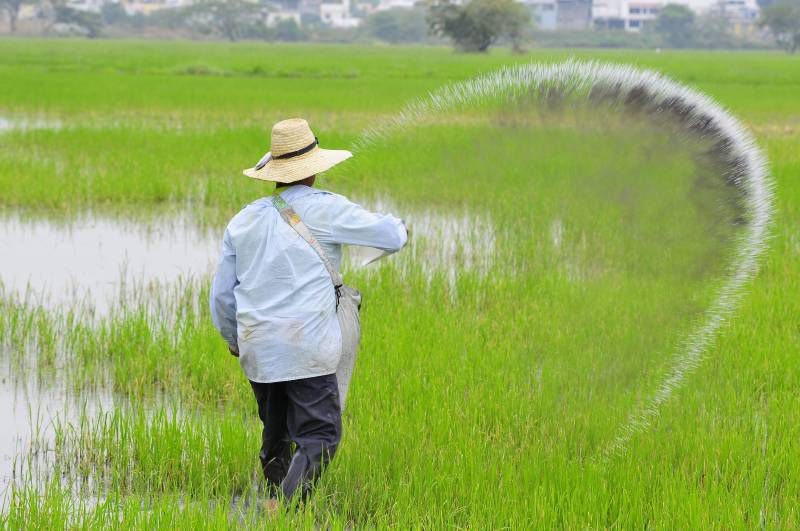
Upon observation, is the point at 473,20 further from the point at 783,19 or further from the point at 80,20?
the point at 80,20

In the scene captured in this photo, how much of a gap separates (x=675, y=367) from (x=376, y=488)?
38.0 inches

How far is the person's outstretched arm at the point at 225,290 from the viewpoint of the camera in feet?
9.24

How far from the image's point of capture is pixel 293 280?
2732mm

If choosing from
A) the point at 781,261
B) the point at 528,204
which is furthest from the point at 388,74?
the point at 528,204

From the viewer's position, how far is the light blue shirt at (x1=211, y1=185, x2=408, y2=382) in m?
2.72

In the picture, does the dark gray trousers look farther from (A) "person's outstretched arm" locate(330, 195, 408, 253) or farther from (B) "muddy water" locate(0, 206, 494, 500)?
(B) "muddy water" locate(0, 206, 494, 500)

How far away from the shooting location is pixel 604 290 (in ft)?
10.8

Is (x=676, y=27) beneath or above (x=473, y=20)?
above

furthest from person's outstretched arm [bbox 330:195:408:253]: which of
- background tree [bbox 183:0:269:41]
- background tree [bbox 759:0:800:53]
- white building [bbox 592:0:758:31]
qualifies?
white building [bbox 592:0:758:31]

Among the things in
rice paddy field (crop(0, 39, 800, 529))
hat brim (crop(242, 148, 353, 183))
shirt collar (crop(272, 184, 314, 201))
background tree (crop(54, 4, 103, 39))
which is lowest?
rice paddy field (crop(0, 39, 800, 529))

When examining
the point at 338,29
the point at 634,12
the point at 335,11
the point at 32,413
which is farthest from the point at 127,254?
the point at 335,11

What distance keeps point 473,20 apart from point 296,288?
147ft

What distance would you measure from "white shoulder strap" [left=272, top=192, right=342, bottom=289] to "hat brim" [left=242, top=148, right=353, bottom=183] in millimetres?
56

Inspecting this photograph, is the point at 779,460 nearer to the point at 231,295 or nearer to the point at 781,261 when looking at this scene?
the point at 231,295
